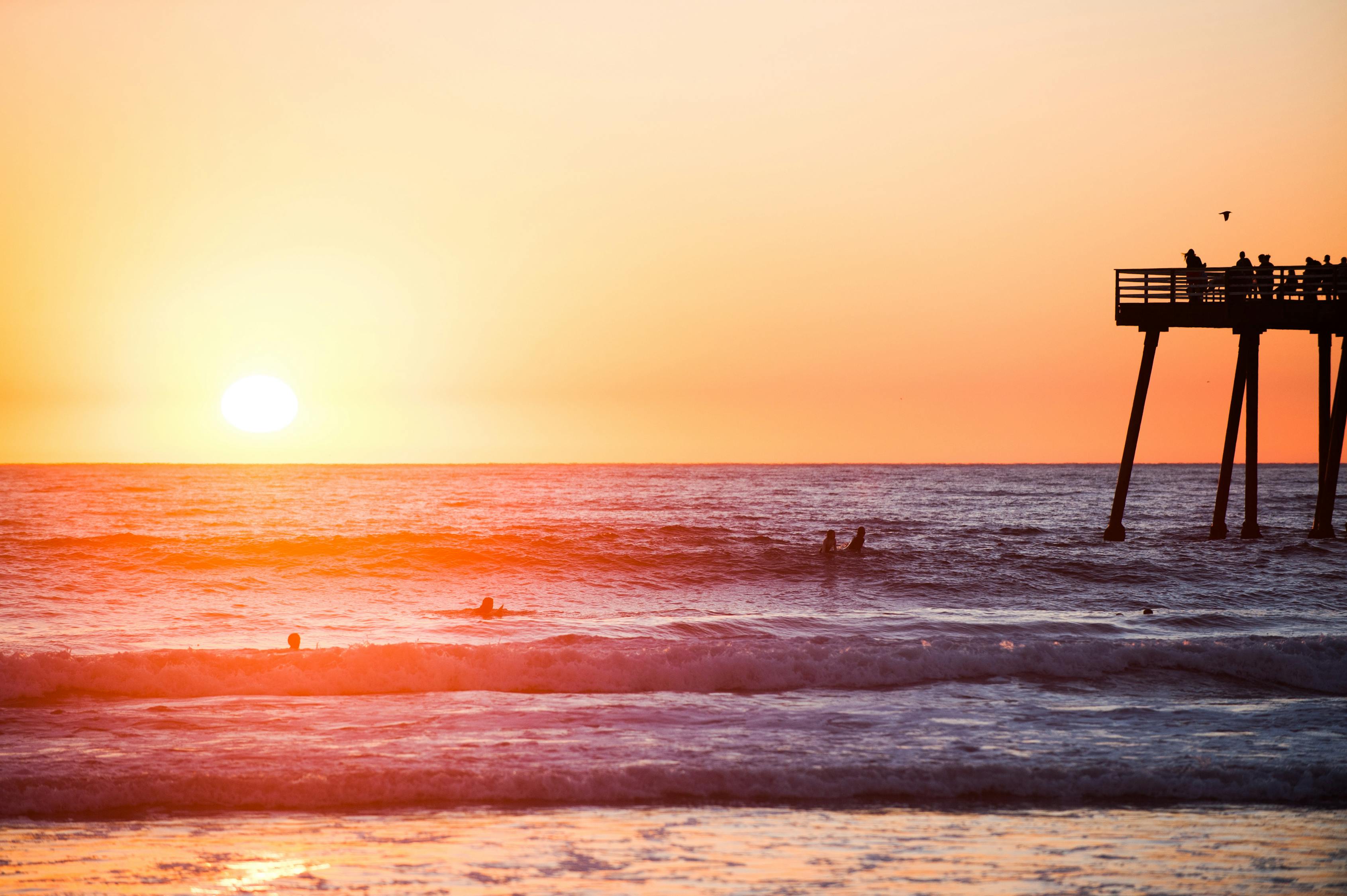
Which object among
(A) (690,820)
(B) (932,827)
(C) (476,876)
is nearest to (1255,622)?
(B) (932,827)

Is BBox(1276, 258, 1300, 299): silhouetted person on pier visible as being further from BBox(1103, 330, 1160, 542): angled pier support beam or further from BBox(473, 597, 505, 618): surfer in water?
BBox(473, 597, 505, 618): surfer in water

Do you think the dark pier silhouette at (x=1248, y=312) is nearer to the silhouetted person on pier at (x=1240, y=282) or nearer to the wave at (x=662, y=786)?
the silhouetted person on pier at (x=1240, y=282)

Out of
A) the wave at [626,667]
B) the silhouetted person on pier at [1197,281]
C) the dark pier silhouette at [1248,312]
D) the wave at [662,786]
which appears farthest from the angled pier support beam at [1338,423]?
the wave at [662,786]

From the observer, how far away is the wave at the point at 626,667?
14602 mm

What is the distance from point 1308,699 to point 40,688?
17373 millimetres

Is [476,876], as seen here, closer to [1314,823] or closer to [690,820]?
[690,820]

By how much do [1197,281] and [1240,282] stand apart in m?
1.09

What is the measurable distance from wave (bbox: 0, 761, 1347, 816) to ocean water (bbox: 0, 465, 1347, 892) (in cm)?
4

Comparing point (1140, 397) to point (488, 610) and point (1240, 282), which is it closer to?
point (1240, 282)

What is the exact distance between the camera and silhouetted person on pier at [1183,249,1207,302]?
2539 centimetres

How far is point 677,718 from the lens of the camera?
1276cm

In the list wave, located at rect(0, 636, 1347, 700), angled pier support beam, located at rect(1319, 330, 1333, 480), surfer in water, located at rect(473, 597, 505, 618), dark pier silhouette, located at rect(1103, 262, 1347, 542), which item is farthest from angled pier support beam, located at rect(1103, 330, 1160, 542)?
surfer in water, located at rect(473, 597, 505, 618)

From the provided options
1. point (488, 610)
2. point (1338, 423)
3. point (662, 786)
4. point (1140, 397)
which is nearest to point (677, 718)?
point (662, 786)

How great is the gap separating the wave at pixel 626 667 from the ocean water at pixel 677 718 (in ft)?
0.21
